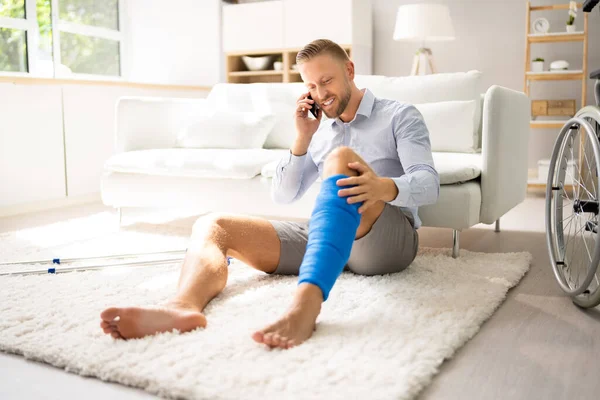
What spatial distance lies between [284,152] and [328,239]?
161 centimetres

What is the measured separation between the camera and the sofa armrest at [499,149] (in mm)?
2307

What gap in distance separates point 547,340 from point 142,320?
0.96m

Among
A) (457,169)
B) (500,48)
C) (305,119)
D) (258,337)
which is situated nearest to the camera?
(258,337)

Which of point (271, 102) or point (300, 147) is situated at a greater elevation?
point (271, 102)

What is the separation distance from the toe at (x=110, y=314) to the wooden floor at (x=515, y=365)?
0.14 metres

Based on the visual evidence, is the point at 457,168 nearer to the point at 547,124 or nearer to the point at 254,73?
the point at 547,124

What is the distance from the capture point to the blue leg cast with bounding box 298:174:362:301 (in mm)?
1388

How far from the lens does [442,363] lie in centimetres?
137

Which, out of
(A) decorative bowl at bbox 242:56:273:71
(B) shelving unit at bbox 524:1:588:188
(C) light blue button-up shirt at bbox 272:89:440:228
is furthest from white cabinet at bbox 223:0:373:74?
(C) light blue button-up shirt at bbox 272:89:440:228

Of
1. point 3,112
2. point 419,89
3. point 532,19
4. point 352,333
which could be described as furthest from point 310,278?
point 532,19

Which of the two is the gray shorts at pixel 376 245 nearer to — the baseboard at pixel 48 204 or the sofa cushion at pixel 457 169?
the sofa cushion at pixel 457 169

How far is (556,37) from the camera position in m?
4.52

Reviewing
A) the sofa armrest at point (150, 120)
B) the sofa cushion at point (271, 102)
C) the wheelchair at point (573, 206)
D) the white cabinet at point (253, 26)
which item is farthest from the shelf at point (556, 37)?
the wheelchair at point (573, 206)

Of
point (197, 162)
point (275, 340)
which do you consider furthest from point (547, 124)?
point (275, 340)
